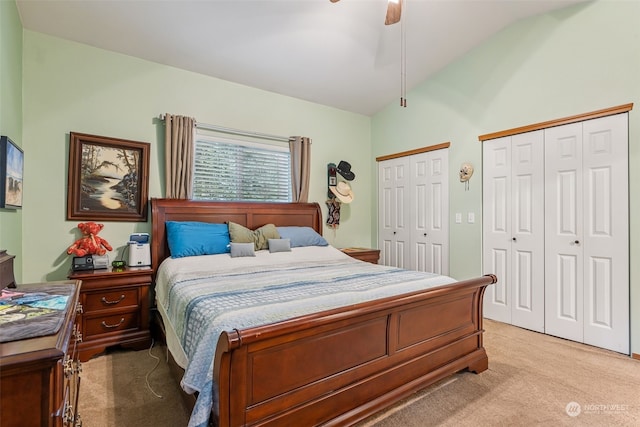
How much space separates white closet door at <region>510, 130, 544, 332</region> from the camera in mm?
3301

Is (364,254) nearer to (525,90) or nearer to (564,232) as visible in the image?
(564,232)

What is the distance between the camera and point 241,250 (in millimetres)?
3156

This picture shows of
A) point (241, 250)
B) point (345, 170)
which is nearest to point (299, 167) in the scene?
point (345, 170)

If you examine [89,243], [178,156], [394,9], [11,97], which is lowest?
A: [89,243]

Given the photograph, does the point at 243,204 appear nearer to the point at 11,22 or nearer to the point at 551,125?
the point at 11,22

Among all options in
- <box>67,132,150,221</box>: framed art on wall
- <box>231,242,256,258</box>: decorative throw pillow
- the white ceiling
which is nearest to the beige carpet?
<box>231,242,256,258</box>: decorative throw pillow

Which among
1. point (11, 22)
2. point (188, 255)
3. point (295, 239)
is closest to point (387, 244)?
point (295, 239)

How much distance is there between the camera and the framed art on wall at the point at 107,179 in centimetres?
298

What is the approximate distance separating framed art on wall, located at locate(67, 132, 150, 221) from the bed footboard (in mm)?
2556

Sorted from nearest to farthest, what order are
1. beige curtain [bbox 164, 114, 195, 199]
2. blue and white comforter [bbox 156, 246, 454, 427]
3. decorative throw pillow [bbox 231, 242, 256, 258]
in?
blue and white comforter [bbox 156, 246, 454, 427] < decorative throw pillow [bbox 231, 242, 256, 258] < beige curtain [bbox 164, 114, 195, 199]

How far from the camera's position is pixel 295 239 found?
12.3ft

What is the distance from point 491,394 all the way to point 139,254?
321 centimetres

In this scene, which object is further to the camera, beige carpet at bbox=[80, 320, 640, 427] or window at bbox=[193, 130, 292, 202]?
window at bbox=[193, 130, 292, 202]

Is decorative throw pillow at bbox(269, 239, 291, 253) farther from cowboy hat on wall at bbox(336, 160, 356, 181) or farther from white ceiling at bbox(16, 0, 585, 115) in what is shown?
white ceiling at bbox(16, 0, 585, 115)
